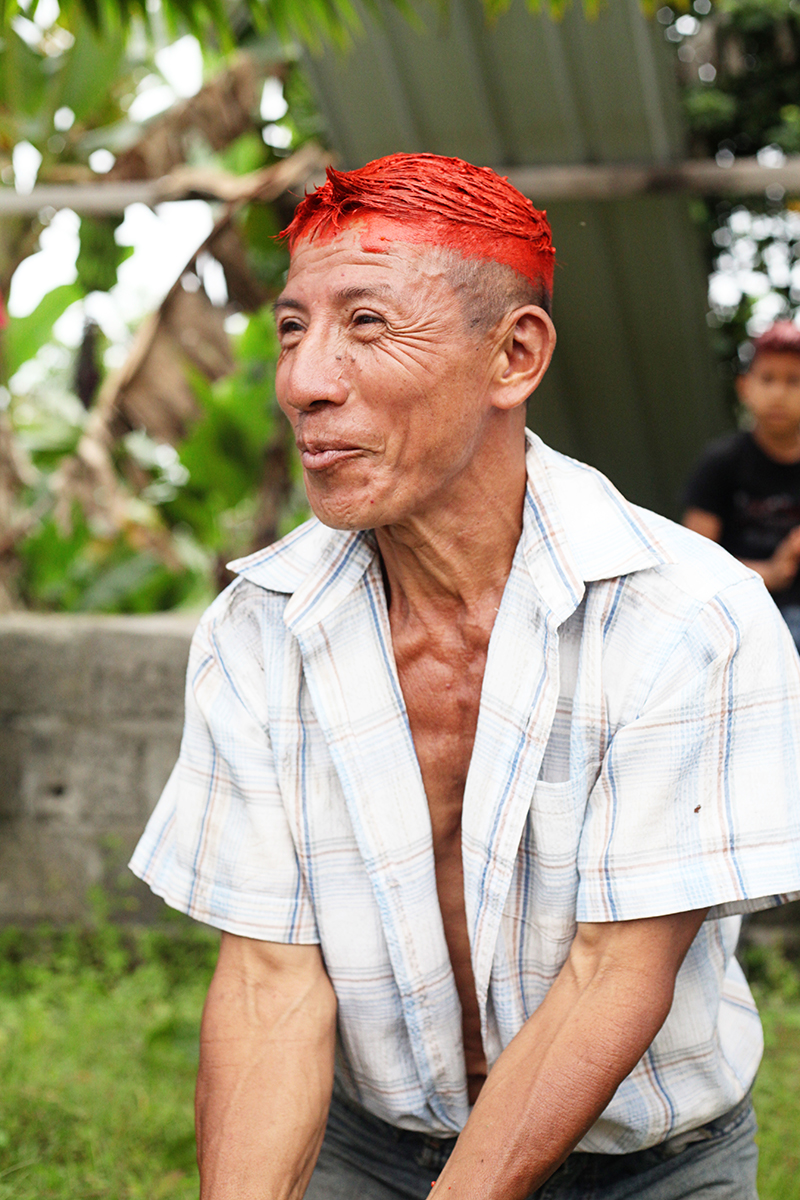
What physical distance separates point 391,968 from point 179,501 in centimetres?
410

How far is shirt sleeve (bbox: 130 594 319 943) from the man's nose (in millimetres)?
390

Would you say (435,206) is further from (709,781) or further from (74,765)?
(74,765)

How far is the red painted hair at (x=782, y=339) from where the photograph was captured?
3338 mm

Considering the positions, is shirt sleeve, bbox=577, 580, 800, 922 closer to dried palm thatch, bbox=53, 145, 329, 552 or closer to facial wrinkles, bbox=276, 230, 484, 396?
facial wrinkles, bbox=276, 230, 484, 396

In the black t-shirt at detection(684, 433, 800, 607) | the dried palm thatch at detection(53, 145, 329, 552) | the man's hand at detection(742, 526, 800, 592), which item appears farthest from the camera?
the dried palm thatch at detection(53, 145, 329, 552)

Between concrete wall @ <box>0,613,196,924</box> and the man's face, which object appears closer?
the man's face

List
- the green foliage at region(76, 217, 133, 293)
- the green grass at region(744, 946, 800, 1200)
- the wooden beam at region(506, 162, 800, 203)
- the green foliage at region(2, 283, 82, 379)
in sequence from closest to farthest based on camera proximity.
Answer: the green grass at region(744, 946, 800, 1200), the wooden beam at region(506, 162, 800, 203), the green foliage at region(76, 217, 133, 293), the green foliage at region(2, 283, 82, 379)

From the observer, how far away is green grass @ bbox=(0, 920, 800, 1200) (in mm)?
2510

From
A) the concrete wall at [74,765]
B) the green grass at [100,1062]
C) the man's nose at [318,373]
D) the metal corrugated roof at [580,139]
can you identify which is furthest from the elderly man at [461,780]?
the metal corrugated roof at [580,139]

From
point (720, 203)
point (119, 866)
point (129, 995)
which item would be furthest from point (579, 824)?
point (720, 203)

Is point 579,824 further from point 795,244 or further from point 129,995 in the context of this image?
point 795,244

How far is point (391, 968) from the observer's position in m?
1.55

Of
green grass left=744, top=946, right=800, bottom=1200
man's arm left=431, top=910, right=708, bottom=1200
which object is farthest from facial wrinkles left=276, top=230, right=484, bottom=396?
green grass left=744, top=946, right=800, bottom=1200

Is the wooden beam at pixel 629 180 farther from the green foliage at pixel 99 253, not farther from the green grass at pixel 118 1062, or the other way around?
the green grass at pixel 118 1062
